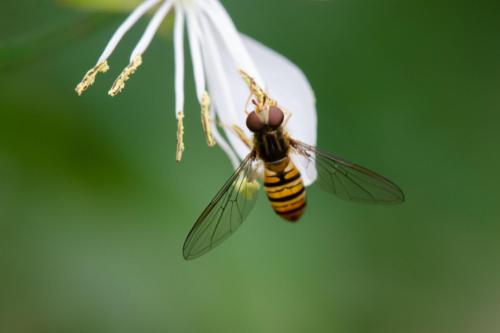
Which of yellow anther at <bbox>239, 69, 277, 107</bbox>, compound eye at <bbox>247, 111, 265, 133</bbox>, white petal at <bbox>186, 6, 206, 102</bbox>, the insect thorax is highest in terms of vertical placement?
white petal at <bbox>186, 6, 206, 102</bbox>

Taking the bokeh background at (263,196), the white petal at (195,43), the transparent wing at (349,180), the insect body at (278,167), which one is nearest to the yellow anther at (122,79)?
the white petal at (195,43)

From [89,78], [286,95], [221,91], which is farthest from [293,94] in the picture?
[89,78]

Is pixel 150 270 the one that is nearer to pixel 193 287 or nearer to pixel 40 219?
pixel 193 287

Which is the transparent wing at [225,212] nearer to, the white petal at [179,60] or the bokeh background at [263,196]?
the white petal at [179,60]

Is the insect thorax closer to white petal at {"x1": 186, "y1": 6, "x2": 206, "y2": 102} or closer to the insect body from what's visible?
the insect body

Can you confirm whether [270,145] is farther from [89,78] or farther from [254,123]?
[89,78]

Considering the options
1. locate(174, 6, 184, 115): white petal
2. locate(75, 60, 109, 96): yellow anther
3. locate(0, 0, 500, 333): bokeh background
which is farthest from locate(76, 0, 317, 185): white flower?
locate(0, 0, 500, 333): bokeh background

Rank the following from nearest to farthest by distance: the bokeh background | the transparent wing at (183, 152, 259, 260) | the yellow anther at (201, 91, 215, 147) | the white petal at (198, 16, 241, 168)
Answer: the transparent wing at (183, 152, 259, 260), the yellow anther at (201, 91, 215, 147), the white petal at (198, 16, 241, 168), the bokeh background

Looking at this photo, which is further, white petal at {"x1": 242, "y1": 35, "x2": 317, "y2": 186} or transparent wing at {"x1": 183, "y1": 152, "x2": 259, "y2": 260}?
white petal at {"x1": 242, "y1": 35, "x2": 317, "y2": 186}

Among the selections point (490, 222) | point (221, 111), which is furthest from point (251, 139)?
point (490, 222)
